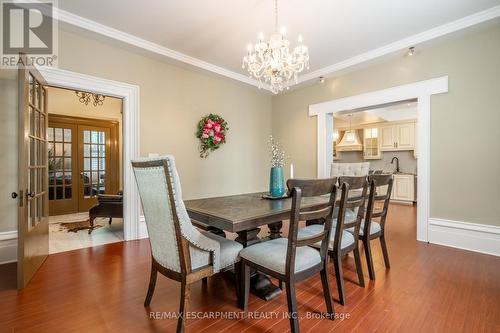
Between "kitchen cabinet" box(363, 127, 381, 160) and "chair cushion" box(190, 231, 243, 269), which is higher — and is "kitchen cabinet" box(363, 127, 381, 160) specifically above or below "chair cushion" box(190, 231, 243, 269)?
above

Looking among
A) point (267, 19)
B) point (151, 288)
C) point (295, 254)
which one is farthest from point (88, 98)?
point (295, 254)

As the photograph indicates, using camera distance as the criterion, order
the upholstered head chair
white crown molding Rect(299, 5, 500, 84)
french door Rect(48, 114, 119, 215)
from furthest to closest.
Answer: french door Rect(48, 114, 119, 215) → white crown molding Rect(299, 5, 500, 84) → the upholstered head chair

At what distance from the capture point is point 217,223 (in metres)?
1.66

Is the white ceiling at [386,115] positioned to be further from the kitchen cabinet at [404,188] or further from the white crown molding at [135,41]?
the white crown molding at [135,41]

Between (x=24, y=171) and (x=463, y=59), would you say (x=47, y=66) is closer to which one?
(x=24, y=171)

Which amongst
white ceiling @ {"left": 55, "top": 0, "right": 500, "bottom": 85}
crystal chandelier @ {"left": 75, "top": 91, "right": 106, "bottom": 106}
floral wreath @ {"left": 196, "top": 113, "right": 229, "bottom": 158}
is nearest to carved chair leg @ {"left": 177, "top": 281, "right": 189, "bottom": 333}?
white ceiling @ {"left": 55, "top": 0, "right": 500, "bottom": 85}

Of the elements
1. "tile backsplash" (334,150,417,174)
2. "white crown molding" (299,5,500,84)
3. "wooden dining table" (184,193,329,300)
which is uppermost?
"white crown molding" (299,5,500,84)

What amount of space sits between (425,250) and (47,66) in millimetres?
5099

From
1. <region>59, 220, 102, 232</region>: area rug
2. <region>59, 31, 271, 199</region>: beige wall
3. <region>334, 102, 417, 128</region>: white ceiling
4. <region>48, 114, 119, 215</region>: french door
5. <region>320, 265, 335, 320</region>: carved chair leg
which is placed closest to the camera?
<region>320, 265, 335, 320</region>: carved chair leg

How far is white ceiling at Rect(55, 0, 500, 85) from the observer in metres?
2.58

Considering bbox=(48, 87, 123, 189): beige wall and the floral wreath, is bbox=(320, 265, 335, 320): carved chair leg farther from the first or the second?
bbox=(48, 87, 123, 189): beige wall

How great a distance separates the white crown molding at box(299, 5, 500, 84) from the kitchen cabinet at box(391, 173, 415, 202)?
14.0ft

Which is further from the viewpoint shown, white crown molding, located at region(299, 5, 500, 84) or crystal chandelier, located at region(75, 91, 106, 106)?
crystal chandelier, located at region(75, 91, 106, 106)

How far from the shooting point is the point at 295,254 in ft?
5.01
